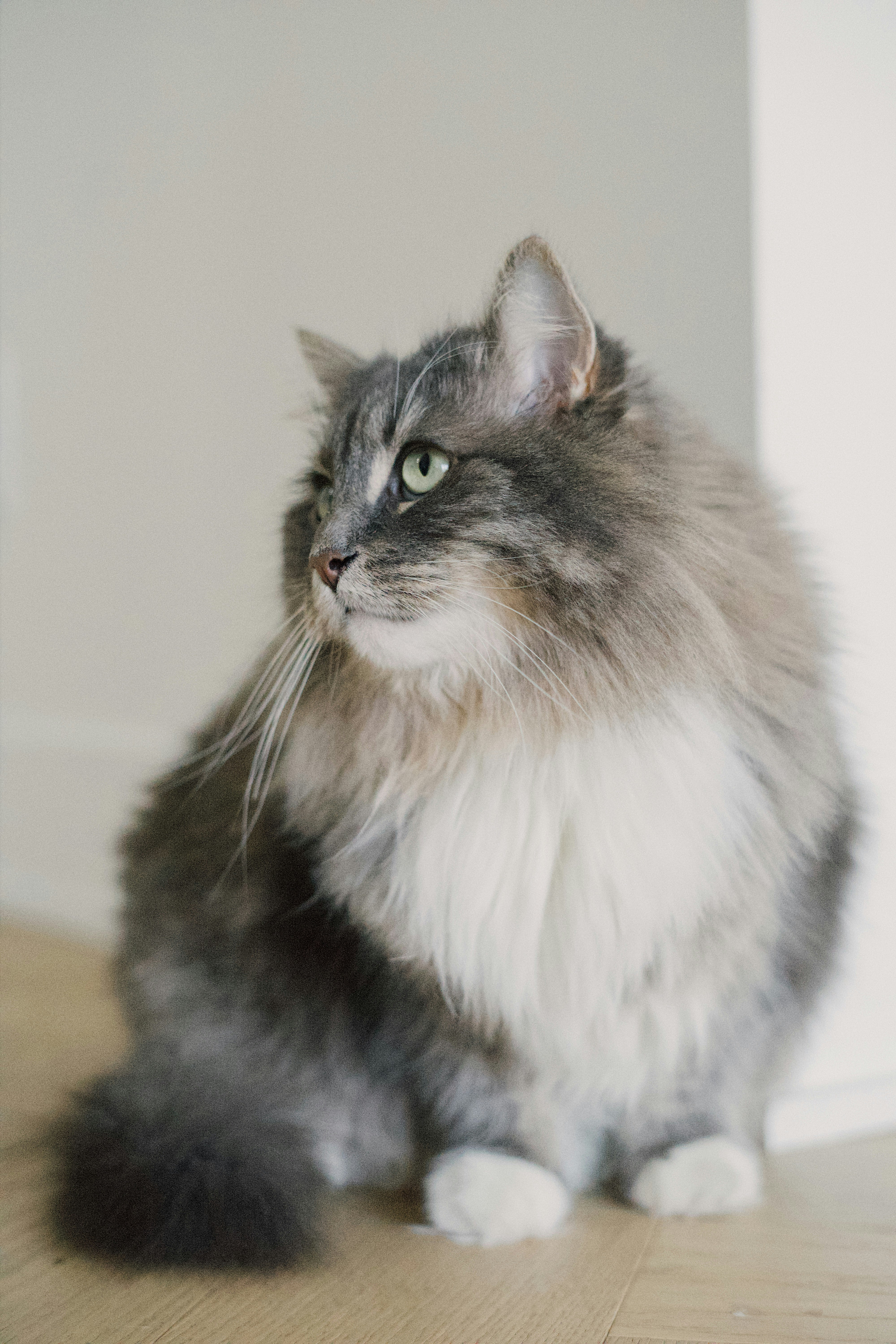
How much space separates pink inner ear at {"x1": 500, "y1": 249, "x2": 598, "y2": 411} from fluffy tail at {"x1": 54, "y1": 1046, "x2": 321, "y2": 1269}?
79cm

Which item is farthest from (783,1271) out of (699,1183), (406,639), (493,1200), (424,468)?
(424,468)

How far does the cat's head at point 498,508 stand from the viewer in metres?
1.02

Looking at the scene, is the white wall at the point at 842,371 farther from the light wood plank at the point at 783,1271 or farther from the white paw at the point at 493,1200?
the white paw at the point at 493,1200

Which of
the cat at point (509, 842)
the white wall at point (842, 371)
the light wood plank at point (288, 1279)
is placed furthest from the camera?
the white wall at point (842, 371)

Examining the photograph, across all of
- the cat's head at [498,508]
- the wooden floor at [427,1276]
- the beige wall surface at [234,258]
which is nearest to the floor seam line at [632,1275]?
the wooden floor at [427,1276]

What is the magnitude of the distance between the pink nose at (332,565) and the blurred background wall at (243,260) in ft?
0.92

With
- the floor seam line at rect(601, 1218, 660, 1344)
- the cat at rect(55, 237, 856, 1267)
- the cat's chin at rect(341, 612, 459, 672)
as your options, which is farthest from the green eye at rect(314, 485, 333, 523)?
the floor seam line at rect(601, 1218, 660, 1344)

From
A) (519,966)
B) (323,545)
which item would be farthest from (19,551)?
(519,966)

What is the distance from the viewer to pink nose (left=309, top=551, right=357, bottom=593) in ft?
3.41

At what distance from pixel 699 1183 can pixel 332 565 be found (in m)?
0.77

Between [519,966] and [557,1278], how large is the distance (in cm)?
29

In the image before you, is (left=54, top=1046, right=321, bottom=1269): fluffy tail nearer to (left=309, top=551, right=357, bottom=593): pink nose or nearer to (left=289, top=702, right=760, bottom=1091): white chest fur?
(left=289, top=702, right=760, bottom=1091): white chest fur

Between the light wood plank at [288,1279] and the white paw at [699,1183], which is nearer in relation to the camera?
the light wood plank at [288,1279]

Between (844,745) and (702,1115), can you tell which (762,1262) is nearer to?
(702,1115)
